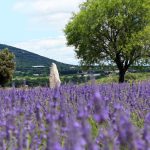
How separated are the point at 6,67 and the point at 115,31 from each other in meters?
24.1

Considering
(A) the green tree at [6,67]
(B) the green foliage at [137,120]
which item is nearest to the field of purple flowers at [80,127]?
(B) the green foliage at [137,120]

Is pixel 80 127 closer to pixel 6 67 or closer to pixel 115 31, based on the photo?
pixel 115 31

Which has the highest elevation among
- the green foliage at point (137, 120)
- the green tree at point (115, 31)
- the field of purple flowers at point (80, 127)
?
the green tree at point (115, 31)

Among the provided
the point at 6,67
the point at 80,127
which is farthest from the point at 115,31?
the point at 80,127

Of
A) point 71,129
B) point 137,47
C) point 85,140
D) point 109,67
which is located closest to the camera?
point 71,129

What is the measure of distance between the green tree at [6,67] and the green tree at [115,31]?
56.1ft

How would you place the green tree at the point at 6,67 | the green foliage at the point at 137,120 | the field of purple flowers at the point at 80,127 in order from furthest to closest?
the green tree at the point at 6,67
the green foliage at the point at 137,120
the field of purple flowers at the point at 80,127

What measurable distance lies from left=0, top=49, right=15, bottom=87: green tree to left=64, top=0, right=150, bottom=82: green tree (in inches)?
673

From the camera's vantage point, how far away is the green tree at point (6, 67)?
6109cm

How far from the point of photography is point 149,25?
4466 cm

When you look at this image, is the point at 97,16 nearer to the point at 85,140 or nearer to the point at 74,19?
the point at 74,19

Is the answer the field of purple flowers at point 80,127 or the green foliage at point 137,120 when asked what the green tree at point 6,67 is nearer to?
the green foliage at point 137,120

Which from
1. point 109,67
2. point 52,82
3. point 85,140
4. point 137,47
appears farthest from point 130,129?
point 109,67

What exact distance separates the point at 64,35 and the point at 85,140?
46.0 meters
